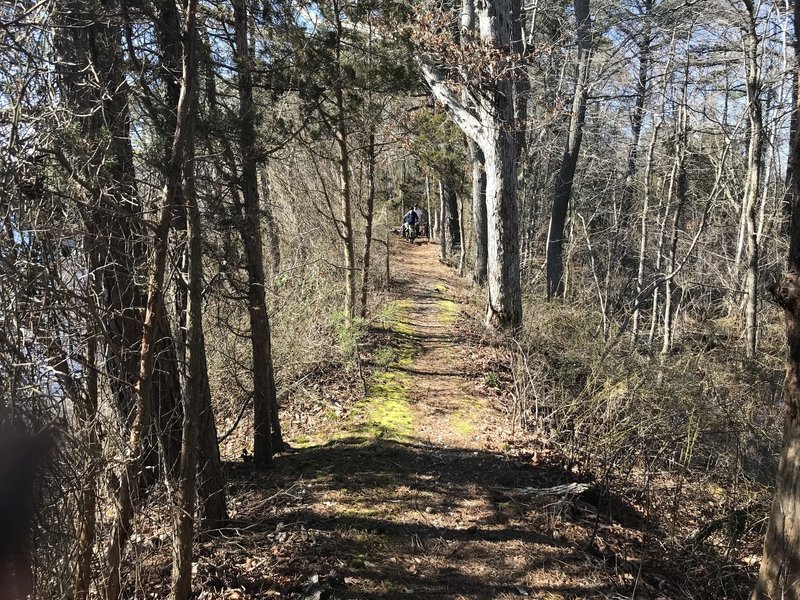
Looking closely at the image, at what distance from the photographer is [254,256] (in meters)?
5.34

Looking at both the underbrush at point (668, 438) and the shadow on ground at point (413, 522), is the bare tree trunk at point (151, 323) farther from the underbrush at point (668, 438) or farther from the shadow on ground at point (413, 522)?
the underbrush at point (668, 438)

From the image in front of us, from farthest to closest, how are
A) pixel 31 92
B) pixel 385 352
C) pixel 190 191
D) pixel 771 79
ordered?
1. pixel 771 79
2. pixel 385 352
3. pixel 190 191
4. pixel 31 92

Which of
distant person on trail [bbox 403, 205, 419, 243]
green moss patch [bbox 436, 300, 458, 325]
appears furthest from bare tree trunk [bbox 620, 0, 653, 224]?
distant person on trail [bbox 403, 205, 419, 243]

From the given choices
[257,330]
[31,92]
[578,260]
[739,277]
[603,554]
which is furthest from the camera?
[578,260]

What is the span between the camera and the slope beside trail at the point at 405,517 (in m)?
3.90

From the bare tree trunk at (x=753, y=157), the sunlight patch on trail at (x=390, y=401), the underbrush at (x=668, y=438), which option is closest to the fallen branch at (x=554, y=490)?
the underbrush at (x=668, y=438)

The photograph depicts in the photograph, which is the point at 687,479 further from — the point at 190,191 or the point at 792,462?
the point at 190,191

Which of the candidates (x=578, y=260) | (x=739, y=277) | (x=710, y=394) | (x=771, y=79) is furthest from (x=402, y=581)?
(x=578, y=260)

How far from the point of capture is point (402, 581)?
13.0 ft

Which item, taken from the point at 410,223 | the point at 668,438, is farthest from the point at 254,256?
the point at 410,223

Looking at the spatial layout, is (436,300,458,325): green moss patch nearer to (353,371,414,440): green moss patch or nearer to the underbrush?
the underbrush

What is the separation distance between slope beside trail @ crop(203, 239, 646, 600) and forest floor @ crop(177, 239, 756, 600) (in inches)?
0.5

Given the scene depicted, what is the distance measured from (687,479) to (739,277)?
38.8 ft

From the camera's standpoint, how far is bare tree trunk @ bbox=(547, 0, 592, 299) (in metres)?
12.3
